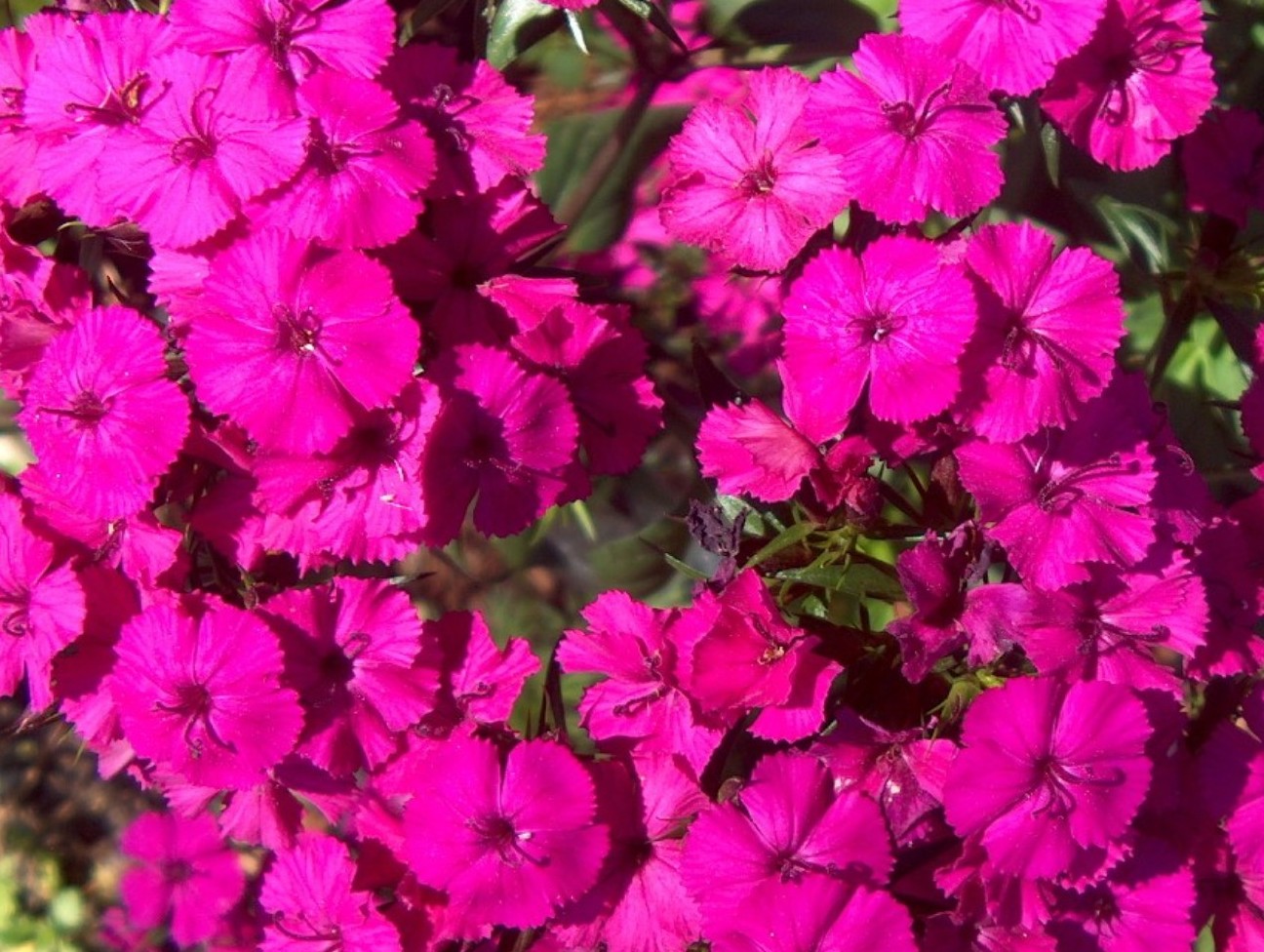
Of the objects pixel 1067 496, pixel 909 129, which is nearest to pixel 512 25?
pixel 909 129

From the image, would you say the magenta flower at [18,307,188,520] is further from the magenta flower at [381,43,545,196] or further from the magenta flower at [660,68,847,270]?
the magenta flower at [660,68,847,270]

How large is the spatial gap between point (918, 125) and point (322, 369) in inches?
17.7

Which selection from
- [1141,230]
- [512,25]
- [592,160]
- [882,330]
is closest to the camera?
[882,330]

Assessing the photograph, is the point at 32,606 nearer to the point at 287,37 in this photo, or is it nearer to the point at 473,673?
the point at 473,673

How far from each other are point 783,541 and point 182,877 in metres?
1.05

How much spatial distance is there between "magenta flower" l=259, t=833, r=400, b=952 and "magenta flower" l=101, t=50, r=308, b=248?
49cm

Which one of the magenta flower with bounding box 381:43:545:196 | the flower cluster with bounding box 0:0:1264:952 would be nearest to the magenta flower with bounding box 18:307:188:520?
the flower cluster with bounding box 0:0:1264:952

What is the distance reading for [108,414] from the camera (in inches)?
36.5

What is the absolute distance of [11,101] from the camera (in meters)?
1.05

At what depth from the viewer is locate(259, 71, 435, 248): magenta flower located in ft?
3.01

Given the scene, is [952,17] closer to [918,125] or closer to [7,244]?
[918,125]

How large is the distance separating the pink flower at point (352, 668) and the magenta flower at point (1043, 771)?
15.9 inches

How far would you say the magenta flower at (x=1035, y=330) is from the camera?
914 millimetres

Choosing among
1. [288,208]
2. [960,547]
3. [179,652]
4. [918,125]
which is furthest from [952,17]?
[179,652]
